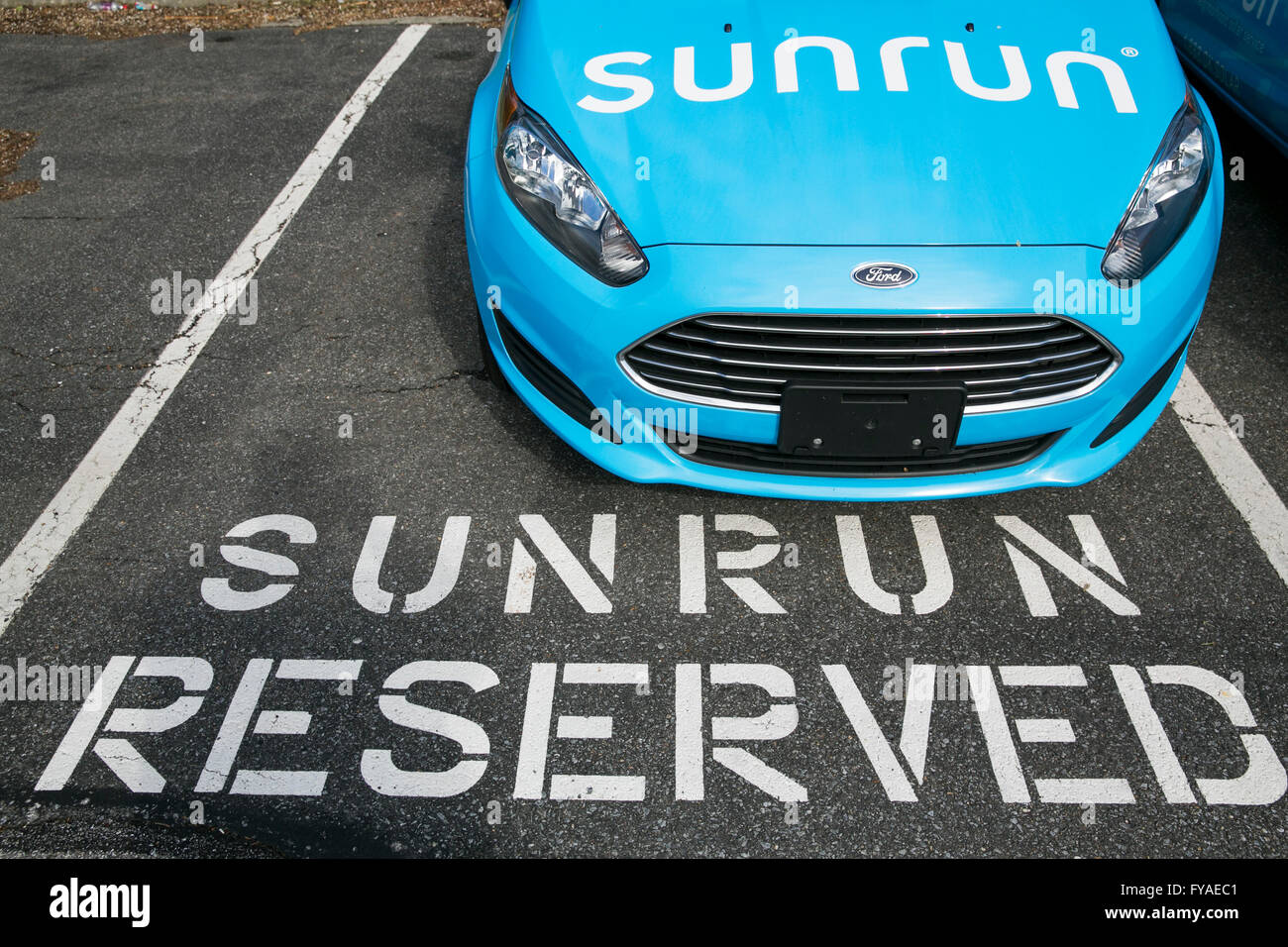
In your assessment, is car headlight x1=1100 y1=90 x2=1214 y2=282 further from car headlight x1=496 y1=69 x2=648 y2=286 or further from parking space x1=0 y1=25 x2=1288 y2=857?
car headlight x1=496 y1=69 x2=648 y2=286

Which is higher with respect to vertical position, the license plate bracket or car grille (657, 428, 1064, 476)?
the license plate bracket

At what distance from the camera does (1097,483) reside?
3.25m

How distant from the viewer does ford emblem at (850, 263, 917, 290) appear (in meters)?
2.48

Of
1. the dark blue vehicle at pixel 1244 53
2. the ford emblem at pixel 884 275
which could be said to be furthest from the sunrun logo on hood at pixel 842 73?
the dark blue vehicle at pixel 1244 53

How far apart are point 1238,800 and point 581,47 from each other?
2.56 metres

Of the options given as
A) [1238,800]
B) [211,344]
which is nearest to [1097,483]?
[1238,800]

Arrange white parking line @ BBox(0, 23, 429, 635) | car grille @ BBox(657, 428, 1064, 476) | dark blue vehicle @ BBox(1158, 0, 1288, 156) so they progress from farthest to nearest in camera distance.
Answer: dark blue vehicle @ BBox(1158, 0, 1288, 156) → white parking line @ BBox(0, 23, 429, 635) → car grille @ BBox(657, 428, 1064, 476)

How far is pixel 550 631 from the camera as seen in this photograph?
9.05 feet

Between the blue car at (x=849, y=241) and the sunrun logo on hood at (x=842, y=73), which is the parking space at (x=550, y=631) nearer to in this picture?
the blue car at (x=849, y=241)

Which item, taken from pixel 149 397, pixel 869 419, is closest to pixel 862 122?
pixel 869 419

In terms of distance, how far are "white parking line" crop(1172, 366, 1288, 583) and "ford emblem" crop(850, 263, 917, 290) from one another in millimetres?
1438

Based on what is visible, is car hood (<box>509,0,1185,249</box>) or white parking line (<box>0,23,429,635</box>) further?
white parking line (<box>0,23,429,635</box>)

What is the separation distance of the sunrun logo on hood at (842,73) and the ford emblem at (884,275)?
0.64 metres

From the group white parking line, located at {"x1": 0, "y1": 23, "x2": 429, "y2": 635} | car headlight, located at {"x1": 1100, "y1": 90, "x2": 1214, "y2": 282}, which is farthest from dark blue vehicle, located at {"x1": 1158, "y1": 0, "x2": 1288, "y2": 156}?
white parking line, located at {"x1": 0, "y1": 23, "x2": 429, "y2": 635}
